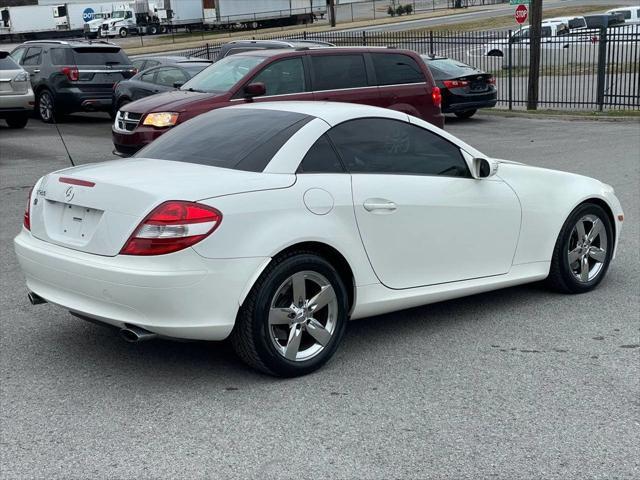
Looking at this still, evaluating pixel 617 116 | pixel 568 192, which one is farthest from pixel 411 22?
pixel 568 192

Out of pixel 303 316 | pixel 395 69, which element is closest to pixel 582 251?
pixel 303 316

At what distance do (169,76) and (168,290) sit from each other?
46.6 feet

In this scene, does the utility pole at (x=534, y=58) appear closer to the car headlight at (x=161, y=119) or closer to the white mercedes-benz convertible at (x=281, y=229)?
the car headlight at (x=161, y=119)

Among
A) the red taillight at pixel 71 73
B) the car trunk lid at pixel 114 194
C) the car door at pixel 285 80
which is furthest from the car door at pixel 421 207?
the red taillight at pixel 71 73

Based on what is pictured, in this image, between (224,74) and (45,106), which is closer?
(224,74)

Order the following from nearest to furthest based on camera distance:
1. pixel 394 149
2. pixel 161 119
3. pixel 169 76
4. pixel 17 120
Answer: pixel 394 149, pixel 161 119, pixel 169 76, pixel 17 120

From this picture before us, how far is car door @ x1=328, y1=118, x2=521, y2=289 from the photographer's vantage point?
5.50m

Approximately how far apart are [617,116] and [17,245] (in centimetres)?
1771

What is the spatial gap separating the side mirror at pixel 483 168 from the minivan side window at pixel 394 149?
0.06 metres

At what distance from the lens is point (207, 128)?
5.97m

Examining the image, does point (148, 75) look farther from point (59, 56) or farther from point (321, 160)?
point (321, 160)

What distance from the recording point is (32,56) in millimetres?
21391

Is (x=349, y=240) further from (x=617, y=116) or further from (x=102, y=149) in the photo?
(x=617, y=116)

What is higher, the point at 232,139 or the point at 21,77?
the point at 232,139
